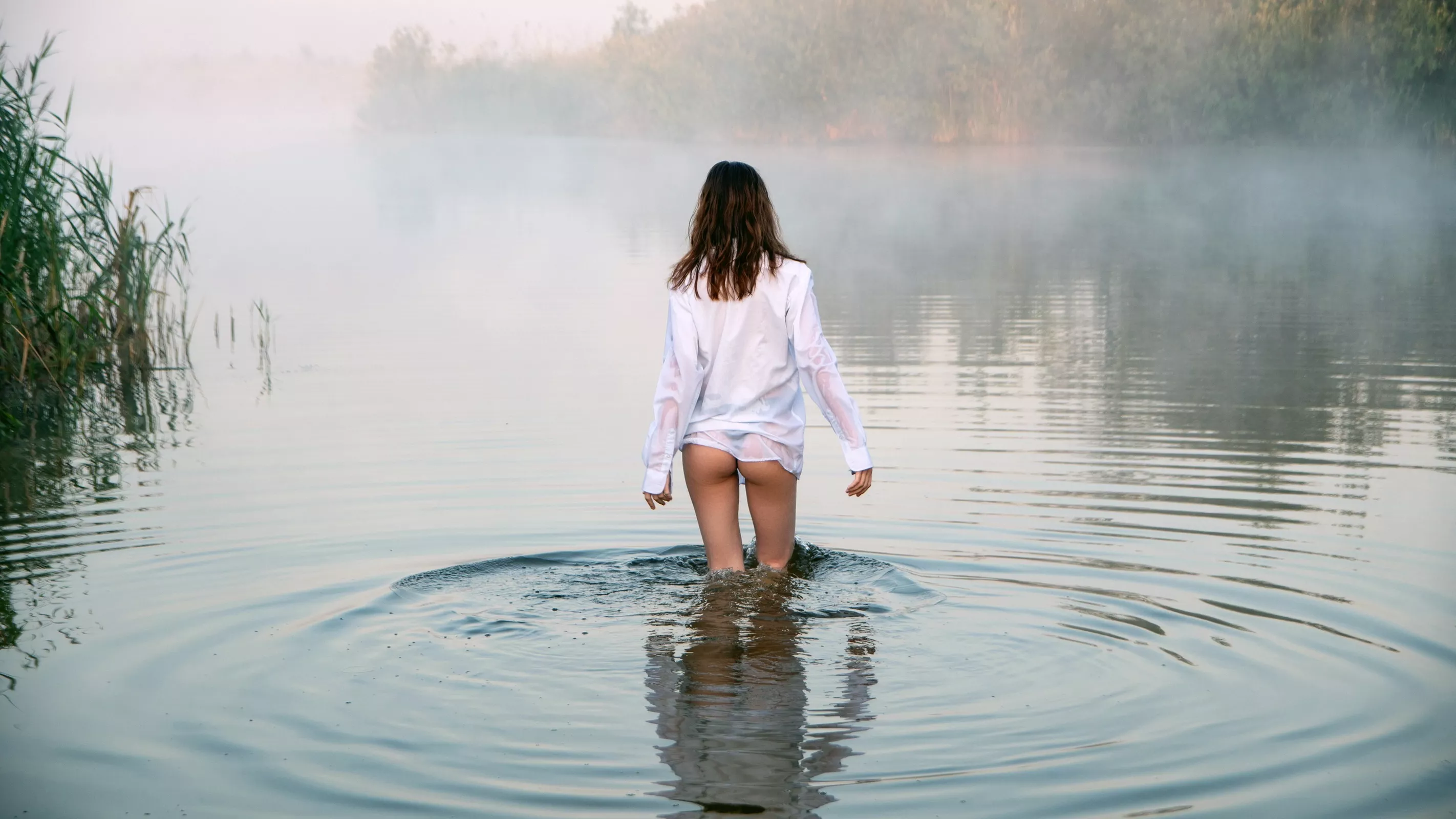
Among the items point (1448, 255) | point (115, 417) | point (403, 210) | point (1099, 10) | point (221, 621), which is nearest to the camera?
point (221, 621)

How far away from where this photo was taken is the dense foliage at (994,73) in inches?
1762

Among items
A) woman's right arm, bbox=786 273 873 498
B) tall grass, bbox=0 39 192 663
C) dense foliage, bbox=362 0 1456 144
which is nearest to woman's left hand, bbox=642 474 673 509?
woman's right arm, bbox=786 273 873 498

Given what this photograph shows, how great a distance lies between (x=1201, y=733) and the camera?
4.21 metres

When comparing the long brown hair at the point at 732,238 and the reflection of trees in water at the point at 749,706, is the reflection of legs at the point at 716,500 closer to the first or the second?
the reflection of trees in water at the point at 749,706

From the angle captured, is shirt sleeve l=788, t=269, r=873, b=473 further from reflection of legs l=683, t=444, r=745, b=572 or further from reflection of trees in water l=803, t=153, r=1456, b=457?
reflection of trees in water l=803, t=153, r=1456, b=457

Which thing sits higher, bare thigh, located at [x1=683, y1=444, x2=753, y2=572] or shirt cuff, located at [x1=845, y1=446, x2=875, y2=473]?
shirt cuff, located at [x1=845, y1=446, x2=875, y2=473]

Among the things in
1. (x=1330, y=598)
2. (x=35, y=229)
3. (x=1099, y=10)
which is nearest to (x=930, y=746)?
(x=1330, y=598)

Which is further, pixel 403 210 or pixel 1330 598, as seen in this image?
pixel 403 210

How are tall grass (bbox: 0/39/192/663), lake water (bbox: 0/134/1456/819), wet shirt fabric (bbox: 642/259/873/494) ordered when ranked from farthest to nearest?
tall grass (bbox: 0/39/192/663)
wet shirt fabric (bbox: 642/259/873/494)
lake water (bbox: 0/134/1456/819)

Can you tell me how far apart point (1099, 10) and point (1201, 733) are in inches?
2155

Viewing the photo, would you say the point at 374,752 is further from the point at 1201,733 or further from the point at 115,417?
the point at 115,417

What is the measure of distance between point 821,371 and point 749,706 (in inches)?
57.1

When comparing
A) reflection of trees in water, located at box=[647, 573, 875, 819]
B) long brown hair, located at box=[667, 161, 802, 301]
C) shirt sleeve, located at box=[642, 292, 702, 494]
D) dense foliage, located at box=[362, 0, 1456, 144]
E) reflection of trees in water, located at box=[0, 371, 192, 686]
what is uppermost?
dense foliage, located at box=[362, 0, 1456, 144]

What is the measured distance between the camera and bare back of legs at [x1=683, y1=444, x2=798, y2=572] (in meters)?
5.58
